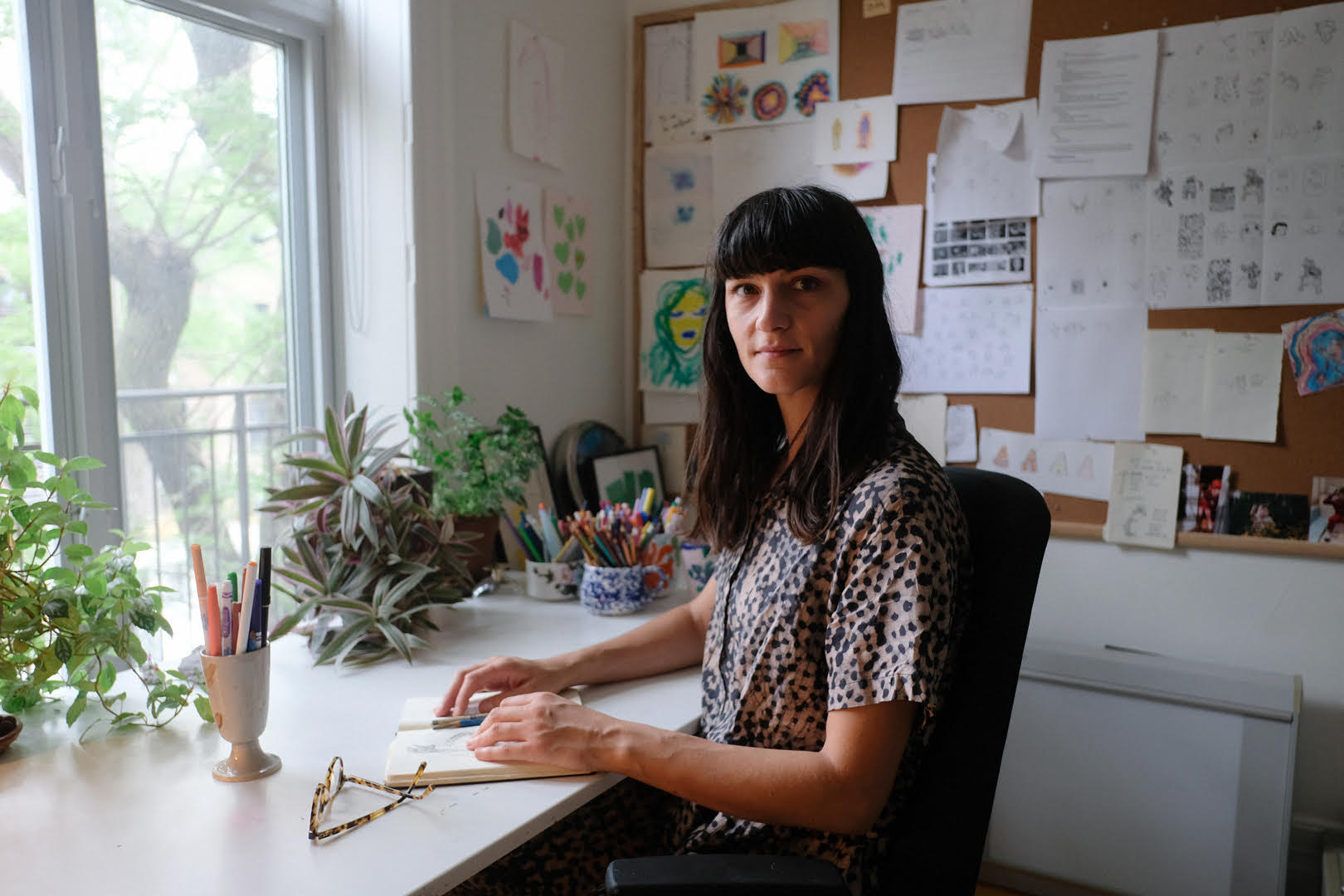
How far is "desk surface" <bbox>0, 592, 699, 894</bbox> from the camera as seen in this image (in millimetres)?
804

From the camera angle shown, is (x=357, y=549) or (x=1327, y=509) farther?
(x=1327, y=509)

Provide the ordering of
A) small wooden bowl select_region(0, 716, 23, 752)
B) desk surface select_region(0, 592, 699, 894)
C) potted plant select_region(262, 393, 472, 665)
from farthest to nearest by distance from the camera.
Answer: potted plant select_region(262, 393, 472, 665)
small wooden bowl select_region(0, 716, 23, 752)
desk surface select_region(0, 592, 699, 894)

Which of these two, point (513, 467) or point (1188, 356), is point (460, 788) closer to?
point (513, 467)

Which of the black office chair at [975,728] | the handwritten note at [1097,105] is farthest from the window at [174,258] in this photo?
the handwritten note at [1097,105]

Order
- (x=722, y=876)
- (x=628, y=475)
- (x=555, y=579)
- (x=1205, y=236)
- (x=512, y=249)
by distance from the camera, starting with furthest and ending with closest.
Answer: (x=628, y=475), (x=512, y=249), (x=1205, y=236), (x=555, y=579), (x=722, y=876)

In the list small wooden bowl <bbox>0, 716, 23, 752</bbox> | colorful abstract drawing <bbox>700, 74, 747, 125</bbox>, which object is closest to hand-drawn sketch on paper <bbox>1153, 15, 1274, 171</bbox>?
colorful abstract drawing <bbox>700, 74, 747, 125</bbox>

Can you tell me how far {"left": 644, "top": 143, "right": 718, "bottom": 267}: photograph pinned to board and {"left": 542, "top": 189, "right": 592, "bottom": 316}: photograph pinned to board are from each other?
21 cm

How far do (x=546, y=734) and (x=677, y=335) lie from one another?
1.57 metres

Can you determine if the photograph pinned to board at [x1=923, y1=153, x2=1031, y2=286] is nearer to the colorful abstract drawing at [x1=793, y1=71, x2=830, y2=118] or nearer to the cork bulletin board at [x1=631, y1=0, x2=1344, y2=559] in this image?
the cork bulletin board at [x1=631, y1=0, x2=1344, y2=559]

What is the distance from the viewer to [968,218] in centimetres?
211

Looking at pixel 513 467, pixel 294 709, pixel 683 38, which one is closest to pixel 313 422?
pixel 513 467

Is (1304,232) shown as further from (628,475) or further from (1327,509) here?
(628,475)

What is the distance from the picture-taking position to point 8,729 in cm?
→ 103

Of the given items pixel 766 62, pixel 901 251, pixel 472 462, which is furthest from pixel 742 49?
pixel 472 462
